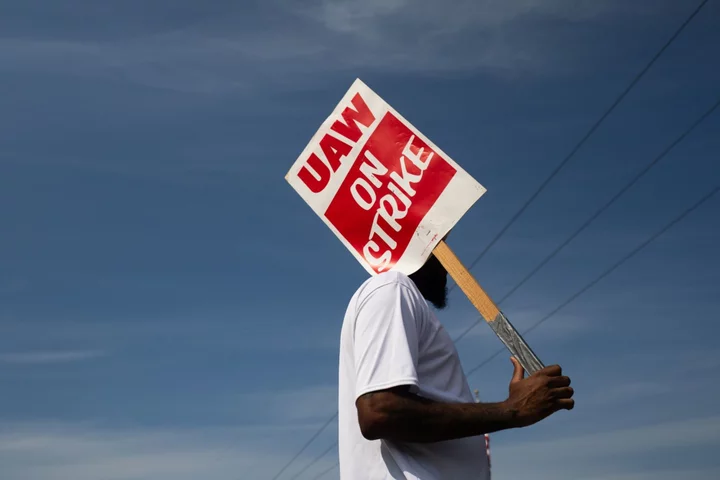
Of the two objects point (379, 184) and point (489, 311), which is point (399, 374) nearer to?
point (489, 311)

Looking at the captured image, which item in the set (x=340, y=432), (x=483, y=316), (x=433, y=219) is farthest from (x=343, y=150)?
(x=340, y=432)

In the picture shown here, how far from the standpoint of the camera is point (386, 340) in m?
2.99

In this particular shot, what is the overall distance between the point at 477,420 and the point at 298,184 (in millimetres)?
1561

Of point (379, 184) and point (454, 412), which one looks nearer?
point (454, 412)

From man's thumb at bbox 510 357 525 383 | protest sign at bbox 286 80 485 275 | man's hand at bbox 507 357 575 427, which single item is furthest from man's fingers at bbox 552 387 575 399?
protest sign at bbox 286 80 485 275

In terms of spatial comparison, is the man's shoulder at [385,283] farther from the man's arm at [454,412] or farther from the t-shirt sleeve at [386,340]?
the man's arm at [454,412]

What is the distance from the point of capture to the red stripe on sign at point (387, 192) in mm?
3760

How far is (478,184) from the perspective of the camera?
3.74 meters

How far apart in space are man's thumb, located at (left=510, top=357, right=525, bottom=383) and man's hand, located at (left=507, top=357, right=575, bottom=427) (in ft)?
0.27

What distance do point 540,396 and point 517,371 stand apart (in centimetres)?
23

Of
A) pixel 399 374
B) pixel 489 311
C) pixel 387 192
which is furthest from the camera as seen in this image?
pixel 387 192

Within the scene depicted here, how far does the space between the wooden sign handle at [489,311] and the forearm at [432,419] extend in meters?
0.35

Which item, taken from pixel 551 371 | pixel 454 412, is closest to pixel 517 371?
pixel 551 371

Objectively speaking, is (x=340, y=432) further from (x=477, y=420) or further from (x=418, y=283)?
(x=418, y=283)
